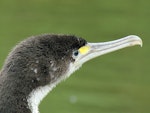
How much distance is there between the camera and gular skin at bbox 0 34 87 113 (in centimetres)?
845

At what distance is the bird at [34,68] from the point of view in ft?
27.8

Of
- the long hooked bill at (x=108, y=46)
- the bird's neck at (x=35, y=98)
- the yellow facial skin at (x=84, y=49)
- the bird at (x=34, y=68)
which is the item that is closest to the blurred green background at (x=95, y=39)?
the long hooked bill at (x=108, y=46)

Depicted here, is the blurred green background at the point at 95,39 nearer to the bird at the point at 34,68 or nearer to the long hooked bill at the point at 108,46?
the long hooked bill at the point at 108,46

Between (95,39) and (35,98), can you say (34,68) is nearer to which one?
(35,98)

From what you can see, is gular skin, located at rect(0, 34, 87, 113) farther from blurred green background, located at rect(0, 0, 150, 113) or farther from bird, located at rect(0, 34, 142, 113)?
blurred green background, located at rect(0, 0, 150, 113)

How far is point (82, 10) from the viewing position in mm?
17688

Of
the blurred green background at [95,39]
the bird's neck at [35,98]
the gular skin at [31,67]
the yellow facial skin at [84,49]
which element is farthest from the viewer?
the blurred green background at [95,39]

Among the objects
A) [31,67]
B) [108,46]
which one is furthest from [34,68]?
[108,46]

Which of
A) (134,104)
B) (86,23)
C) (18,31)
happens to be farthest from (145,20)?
(134,104)

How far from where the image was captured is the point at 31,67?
28.4 ft

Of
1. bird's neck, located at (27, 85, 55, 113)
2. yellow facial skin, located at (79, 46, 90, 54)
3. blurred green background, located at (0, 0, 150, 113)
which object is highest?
blurred green background, located at (0, 0, 150, 113)

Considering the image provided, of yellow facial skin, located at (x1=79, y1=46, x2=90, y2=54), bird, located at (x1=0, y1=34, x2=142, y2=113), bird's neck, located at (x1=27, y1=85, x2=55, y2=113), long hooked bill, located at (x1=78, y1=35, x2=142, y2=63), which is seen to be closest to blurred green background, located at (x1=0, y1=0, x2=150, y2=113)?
long hooked bill, located at (x1=78, y1=35, x2=142, y2=63)

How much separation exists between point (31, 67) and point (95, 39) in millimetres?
7049

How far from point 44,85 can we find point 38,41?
16.2 inches
